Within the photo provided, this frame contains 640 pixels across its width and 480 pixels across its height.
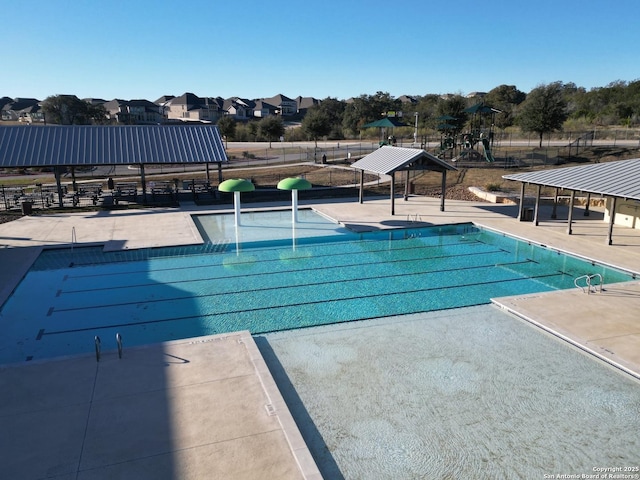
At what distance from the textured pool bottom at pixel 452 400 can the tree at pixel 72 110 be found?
88.0 metres

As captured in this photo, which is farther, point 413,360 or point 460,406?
point 413,360

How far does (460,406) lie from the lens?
25.8ft

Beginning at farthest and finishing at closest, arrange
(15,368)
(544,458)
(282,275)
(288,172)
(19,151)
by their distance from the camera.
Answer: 1. (288,172)
2. (19,151)
3. (282,275)
4. (15,368)
5. (544,458)

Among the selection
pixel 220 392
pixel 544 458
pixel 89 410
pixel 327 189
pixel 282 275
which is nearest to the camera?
pixel 544 458

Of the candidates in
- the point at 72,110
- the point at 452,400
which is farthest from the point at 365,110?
the point at 452,400

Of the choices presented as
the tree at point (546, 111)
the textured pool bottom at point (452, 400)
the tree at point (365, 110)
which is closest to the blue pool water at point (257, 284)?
the textured pool bottom at point (452, 400)

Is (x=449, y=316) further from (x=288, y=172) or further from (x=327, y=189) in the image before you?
(x=288, y=172)

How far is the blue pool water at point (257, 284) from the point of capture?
37.2 feet

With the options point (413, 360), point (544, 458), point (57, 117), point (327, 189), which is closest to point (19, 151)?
point (327, 189)

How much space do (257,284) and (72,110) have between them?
3343 inches

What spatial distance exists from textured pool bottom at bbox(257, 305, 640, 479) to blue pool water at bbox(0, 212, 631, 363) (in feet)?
5.30

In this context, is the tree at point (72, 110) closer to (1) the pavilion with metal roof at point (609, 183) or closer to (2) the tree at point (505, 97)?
(2) the tree at point (505, 97)

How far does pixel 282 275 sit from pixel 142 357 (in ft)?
20.6

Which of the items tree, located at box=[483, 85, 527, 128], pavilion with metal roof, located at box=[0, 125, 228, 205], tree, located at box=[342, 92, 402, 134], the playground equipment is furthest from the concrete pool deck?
tree, located at box=[483, 85, 527, 128]
